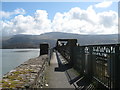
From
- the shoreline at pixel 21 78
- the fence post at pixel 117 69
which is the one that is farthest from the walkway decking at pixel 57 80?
the fence post at pixel 117 69

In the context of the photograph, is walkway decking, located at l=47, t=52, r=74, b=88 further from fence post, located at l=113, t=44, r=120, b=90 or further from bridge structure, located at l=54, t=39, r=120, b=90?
fence post, located at l=113, t=44, r=120, b=90

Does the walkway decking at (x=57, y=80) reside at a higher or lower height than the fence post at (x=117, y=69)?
lower

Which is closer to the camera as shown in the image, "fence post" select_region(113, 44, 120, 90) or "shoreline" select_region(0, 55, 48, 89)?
"shoreline" select_region(0, 55, 48, 89)

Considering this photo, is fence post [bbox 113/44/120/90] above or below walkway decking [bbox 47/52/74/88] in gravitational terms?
above

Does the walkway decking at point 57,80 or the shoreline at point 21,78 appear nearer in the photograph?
the shoreline at point 21,78

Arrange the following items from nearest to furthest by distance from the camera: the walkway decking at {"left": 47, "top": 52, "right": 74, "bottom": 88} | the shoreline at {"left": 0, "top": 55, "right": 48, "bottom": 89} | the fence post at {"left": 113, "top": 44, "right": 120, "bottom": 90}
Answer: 1. the shoreline at {"left": 0, "top": 55, "right": 48, "bottom": 89}
2. the fence post at {"left": 113, "top": 44, "right": 120, "bottom": 90}
3. the walkway decking at {"left": 47, "top": 52, "right": 74, "bottom": 88}

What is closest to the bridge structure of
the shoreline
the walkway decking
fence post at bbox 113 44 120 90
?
fence post at bbox 113 44 120 90

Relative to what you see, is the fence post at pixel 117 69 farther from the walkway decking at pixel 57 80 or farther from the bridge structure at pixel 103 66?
the walkway decking at pixel 57 80

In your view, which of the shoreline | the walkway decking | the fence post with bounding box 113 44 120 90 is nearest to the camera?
the shoreline

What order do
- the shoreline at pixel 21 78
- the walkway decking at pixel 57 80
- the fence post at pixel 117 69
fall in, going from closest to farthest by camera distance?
the shoreline at pixel 21 78
the fence post at pixel 117 69
the walkway decking at pixel 57 80

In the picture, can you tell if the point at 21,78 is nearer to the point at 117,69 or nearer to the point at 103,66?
the point at 117,69

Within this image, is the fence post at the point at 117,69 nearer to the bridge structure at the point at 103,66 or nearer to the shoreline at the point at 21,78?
the bridge structure at the point at 103,66

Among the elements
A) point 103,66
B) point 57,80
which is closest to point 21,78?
point 103,66

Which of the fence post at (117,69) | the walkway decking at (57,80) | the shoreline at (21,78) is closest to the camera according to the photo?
the shoreline at (21,78)
